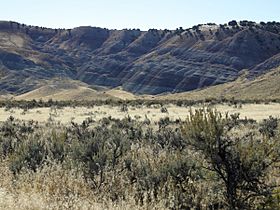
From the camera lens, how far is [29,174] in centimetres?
965

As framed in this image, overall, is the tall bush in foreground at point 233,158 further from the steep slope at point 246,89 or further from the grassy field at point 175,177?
the steep slope at point 246,89

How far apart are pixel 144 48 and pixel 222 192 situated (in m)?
189

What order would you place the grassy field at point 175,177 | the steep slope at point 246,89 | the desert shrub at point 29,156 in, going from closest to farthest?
the grassy field at point 175,177 → the desert shrub at point 29,156 → the steep slope at point 246,89

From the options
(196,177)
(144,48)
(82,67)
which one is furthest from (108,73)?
(196,177)

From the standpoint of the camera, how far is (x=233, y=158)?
9.34 meters

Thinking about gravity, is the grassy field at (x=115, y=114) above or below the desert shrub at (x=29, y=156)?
below

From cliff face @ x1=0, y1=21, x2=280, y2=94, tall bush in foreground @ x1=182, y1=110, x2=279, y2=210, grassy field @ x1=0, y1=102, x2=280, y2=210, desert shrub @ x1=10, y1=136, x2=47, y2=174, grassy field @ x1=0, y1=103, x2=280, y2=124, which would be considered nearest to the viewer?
grassy field @ x1=0, y1=102, x2=280, y2=210

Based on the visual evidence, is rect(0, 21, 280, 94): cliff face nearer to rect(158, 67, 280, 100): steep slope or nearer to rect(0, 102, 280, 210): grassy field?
rect(158, 67, 280, 100): steep slope

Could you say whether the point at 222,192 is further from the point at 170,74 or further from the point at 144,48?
the point at 144,48

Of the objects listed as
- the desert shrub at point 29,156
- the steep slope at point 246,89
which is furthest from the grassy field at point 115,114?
the steep slope at point 246,89

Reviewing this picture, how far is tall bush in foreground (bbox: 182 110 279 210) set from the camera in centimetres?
916

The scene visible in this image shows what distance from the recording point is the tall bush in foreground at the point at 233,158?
916cm

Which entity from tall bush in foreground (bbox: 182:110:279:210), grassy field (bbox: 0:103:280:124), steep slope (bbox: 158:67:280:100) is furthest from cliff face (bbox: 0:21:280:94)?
tall bush in foreground (bbox: 182:110:279:210)

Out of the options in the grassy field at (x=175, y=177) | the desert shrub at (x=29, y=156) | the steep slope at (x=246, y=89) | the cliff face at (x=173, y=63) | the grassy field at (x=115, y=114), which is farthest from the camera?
the cliff face at (x=173, y=63)
